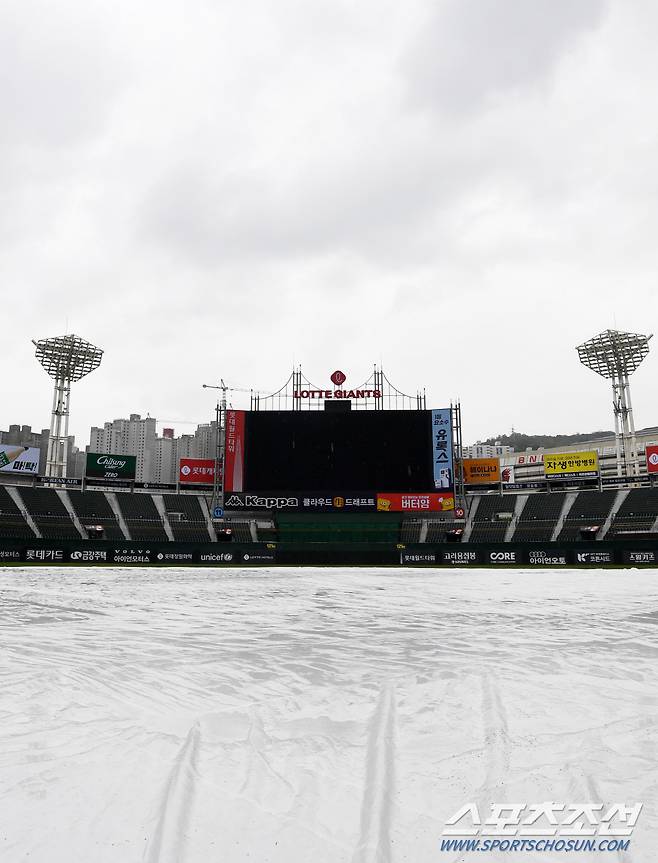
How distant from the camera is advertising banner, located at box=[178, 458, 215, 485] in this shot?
60.6 m

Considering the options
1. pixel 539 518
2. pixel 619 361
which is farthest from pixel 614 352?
pixel 539 518

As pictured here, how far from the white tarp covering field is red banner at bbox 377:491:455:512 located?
40.6m

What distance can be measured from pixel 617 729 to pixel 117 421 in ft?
555

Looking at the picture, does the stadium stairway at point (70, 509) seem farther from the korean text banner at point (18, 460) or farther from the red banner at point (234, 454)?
the red banner at point (234, 454)

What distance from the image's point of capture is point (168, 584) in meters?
24.9

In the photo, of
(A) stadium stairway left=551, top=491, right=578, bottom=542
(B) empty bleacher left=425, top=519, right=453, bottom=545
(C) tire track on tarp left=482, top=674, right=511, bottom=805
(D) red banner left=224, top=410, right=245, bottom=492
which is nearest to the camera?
(C) tire track on tarp left=482, top=674, right=511, bottom=805

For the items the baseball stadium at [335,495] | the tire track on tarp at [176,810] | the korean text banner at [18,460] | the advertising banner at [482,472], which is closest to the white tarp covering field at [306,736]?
the tire track on tarp at [176,810]

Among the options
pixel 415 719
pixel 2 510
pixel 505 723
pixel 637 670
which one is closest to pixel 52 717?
pixel 415 719

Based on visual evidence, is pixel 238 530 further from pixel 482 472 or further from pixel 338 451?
pixel 482 472

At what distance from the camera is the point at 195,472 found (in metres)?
61.1

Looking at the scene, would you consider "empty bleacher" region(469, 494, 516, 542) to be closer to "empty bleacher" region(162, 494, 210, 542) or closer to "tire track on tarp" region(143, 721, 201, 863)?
"empty bleacher" region(162, 494, 210, 542)

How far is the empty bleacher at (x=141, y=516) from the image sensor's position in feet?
180

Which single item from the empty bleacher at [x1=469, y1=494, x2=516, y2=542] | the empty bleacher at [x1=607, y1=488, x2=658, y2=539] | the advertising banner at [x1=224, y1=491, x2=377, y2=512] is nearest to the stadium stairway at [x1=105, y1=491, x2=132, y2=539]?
the advertising banner at [x1=224, y1=491, x2=377, y2=512]

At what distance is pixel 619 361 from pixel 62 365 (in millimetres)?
67274
